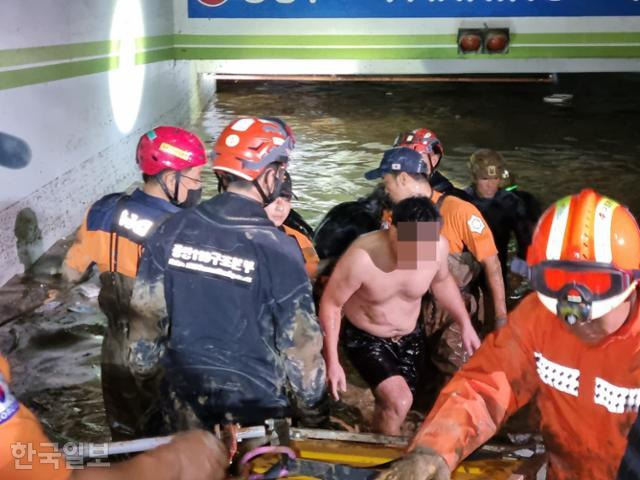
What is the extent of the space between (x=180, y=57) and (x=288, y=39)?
180 cm

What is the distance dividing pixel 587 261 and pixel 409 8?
9.83m

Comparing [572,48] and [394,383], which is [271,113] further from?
[394,383]

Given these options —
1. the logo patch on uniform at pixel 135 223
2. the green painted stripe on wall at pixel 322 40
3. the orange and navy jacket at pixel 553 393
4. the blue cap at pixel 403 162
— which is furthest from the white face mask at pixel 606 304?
the green painted stripe on wall at pixel 322 40

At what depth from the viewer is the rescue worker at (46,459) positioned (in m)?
1.87

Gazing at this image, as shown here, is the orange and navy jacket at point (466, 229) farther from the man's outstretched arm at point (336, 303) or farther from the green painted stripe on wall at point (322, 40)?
the green painted stripe on wall at point (322, 40)

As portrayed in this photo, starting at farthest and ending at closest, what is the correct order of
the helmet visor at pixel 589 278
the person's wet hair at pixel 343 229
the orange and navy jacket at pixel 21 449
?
the person's wet hair at pixel 343 229 < the helmet visor at pixel 589 278 < the orange and navy jacket at pixel 21 449

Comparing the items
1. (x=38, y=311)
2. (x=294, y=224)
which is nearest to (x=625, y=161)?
A: (x=294, y=224)

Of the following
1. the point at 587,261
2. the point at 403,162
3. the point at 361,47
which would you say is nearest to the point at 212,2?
the point at 361,47

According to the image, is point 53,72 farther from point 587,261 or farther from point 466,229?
point 587,261

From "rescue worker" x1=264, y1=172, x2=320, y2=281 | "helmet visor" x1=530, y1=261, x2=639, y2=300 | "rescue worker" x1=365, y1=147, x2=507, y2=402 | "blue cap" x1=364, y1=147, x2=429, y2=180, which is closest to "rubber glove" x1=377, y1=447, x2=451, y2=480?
"helmet visor" x1=530, y1=261, x2=639, y2=300

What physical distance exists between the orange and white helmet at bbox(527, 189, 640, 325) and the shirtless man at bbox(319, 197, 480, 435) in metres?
1.69

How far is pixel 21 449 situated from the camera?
6.21ft

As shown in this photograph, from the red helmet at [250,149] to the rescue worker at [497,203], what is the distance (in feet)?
9.10

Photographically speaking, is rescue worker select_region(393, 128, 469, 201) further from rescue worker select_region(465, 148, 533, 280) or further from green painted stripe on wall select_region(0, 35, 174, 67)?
green painted stripe on wall select_region(0, 35, 174, 67)
